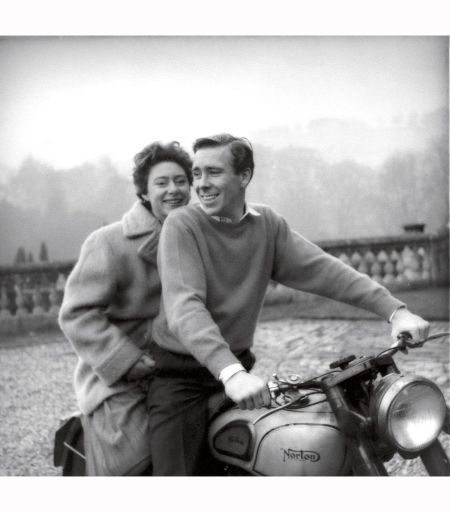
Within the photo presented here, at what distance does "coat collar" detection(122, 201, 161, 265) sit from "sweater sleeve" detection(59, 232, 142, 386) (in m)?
0.11

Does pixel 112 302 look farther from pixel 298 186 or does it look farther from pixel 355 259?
pixel 355 259

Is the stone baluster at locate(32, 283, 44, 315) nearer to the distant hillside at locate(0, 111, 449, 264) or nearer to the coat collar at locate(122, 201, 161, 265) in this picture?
the distant hillside at locate(0, 111, 449, 264)

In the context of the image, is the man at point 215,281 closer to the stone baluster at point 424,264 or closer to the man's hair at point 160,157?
the man's hair at point 160,157

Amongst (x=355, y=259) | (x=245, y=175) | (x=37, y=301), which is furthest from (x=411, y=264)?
(x=37, y=301)

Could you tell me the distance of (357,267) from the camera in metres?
3.49

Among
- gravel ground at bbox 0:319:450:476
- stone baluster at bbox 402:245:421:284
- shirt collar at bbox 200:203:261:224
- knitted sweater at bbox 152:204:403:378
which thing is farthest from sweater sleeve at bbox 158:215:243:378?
stone baluster at bbox 402:245:421:284

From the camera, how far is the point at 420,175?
3102 millimetres

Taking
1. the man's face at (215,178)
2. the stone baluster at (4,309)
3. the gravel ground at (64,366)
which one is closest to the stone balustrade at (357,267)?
the stone baluster at (4,309)

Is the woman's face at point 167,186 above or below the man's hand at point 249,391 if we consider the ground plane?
above

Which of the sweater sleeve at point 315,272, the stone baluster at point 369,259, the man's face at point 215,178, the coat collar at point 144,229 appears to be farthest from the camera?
the stone baluster at point 369,259

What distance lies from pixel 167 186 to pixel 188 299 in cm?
55

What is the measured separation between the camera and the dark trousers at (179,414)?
196 cm
